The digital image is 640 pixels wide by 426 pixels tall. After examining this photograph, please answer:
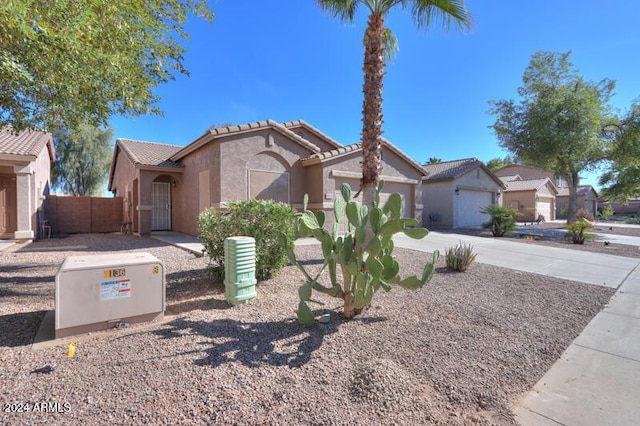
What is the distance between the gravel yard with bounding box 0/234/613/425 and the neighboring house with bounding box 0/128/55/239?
9841mm

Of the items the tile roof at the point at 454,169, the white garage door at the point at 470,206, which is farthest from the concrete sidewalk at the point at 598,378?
the tile roof at the point at 454,169

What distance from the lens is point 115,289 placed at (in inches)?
155

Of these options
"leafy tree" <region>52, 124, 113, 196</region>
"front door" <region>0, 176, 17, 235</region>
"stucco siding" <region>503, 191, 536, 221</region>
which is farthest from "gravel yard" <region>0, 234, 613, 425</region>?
"stucco siding" <region>503, 191, 536, 221</region>

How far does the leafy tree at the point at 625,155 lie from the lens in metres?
19.7

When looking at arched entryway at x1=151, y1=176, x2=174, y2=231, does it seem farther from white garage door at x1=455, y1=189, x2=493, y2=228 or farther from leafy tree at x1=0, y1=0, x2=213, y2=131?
white garage door at x1=455, y1=189, x2=493, y2=228

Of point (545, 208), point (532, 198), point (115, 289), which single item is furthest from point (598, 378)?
point (545, 208)

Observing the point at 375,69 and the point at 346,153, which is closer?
the point at 375,69

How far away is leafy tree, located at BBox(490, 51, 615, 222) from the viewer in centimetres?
1803

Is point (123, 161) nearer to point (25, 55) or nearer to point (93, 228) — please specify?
point (93, 228)

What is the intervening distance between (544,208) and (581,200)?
1182 centimetres

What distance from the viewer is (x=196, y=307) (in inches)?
194

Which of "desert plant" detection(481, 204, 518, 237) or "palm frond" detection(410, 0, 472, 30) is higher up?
"palm frond" detection(410, 0, 472, 30)

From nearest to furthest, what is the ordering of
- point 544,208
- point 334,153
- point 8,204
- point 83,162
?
point 8,204 → point 334,153 → point 83,162 → point 544,208

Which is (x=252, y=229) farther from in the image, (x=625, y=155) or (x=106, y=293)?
(x=625, y=155)
